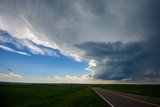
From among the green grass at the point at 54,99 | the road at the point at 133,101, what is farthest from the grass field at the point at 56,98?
the road at the point at 133,101

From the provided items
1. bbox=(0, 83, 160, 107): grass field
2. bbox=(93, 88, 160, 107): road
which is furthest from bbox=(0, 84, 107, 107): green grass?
bbox=(93, 88, 160, 107): road

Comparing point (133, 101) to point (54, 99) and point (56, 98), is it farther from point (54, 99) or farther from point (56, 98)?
point (56, 98)

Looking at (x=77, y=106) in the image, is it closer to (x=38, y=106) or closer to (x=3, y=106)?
(x=38, y=106)

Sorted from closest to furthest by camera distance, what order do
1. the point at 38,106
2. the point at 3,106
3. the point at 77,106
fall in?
the point at 77,106 < the point at 38,106 < the point at 3,106

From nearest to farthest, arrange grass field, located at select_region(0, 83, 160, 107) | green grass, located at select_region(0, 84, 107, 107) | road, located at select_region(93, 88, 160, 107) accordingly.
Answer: road, located at select_region(93, 88, 160, 107)
green grass, located at select_region(0, 84, 107, 107)
grass field, located at select_region(0, 83, 160, 107)

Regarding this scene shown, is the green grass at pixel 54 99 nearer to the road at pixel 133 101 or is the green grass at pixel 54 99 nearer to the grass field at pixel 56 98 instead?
the grass field at pixel 56 98

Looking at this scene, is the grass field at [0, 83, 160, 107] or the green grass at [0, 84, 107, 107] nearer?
the green grass at [0, 84, 107, 107]

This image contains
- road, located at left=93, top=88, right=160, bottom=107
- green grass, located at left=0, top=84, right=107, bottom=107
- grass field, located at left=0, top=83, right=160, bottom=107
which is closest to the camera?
road, located at left=93, top=88, right=160, bottom=107

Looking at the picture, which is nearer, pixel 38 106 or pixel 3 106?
pixel 38 106

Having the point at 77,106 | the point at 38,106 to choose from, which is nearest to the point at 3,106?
the point at 38,106

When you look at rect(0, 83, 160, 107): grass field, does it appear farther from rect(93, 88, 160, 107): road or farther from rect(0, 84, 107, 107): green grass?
rect(93, 88, 160, 107): road

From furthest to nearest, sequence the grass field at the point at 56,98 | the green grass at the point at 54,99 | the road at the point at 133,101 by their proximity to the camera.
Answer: the grass field at the point at 56,98 → the green grass at the point at 54,99 → the road at the point at 133,101

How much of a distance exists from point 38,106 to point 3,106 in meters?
8.85

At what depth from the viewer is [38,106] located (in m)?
25.0
